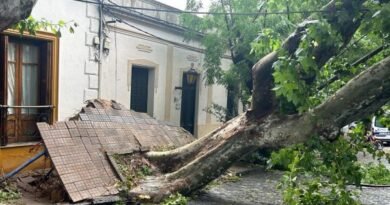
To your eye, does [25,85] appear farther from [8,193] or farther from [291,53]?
[291,53]

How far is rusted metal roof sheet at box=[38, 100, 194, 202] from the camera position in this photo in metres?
6.89

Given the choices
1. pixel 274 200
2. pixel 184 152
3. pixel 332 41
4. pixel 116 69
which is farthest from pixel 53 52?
pixel 332 41

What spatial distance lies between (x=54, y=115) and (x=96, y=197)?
3.05 m

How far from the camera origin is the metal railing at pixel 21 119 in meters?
8.12

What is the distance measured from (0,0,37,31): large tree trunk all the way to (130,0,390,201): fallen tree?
3.11 metres

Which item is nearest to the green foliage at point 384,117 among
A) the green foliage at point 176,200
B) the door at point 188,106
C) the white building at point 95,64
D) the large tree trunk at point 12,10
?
the green foliage at point 176,200

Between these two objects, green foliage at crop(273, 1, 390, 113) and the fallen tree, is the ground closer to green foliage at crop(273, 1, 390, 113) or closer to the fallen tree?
the fallen tree

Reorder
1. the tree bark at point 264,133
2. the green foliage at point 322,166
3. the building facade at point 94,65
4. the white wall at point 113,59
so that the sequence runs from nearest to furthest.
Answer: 1. the tree bark at point 264,133
2. the green foliage at point 322,166
3. the building facade at point 94,65
4. the white wall at point 113,59

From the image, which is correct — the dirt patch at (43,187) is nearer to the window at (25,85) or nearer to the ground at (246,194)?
the ground at (246,194)

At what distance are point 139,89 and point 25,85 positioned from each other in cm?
385

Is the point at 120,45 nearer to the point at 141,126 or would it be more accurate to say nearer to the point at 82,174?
the point at 141,126

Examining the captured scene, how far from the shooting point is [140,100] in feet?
40.3

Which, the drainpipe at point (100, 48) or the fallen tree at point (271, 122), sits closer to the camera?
the fallen tree at point (271, 122)

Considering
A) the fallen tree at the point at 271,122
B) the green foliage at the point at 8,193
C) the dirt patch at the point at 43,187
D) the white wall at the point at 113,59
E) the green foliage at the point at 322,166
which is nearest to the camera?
the fallen tree at the point at 271,122
